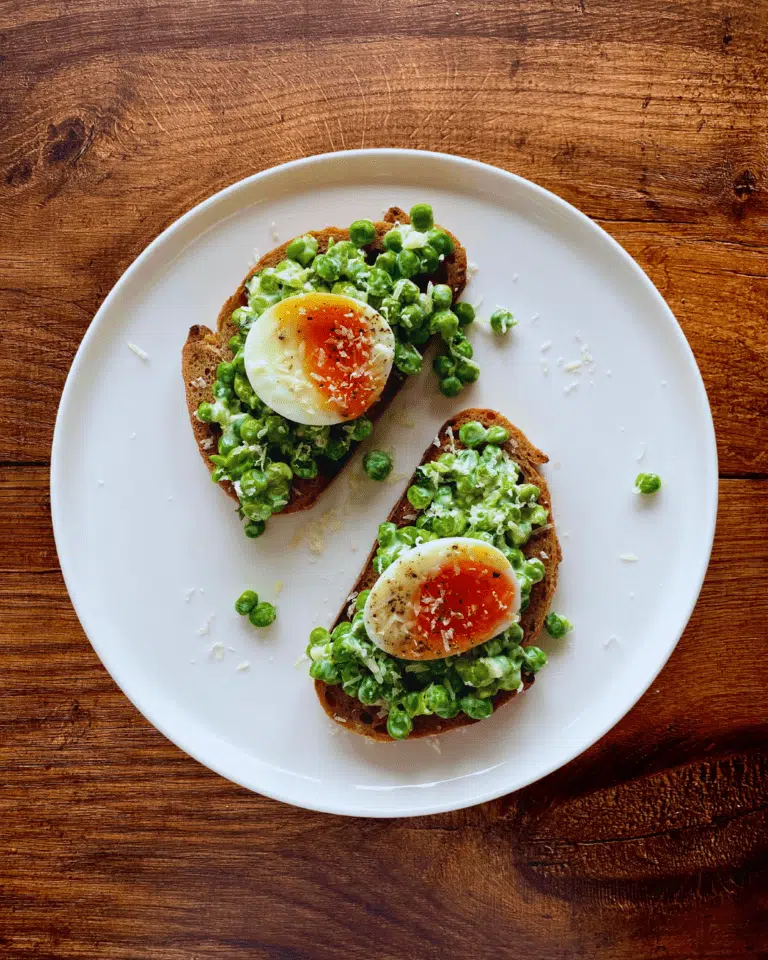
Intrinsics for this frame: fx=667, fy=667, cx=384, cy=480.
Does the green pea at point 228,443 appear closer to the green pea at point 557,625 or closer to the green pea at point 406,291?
the green pea at point 406,291

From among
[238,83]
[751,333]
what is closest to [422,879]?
[751,333]

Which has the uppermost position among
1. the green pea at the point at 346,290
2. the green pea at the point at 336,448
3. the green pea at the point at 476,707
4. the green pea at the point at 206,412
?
the green pea at the point at 346,290

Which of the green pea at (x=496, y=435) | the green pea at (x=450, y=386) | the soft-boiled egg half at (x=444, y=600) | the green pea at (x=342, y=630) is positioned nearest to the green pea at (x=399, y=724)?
the soft-boiled egg half at (x=444, y=600)

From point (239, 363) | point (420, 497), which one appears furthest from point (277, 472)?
point (420, 497)

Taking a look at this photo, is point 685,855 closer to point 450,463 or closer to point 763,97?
point 450,463

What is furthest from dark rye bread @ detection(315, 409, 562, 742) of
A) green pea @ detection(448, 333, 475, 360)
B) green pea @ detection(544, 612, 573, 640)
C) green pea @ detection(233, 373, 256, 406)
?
green pea @ detection(233, 373, 256, 406)

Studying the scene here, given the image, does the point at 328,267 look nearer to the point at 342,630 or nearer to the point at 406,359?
the point at 406,359

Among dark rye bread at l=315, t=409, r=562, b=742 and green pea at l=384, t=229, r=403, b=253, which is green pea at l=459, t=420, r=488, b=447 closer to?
dark rye bread at l=315, t=409, r=562, b=742
